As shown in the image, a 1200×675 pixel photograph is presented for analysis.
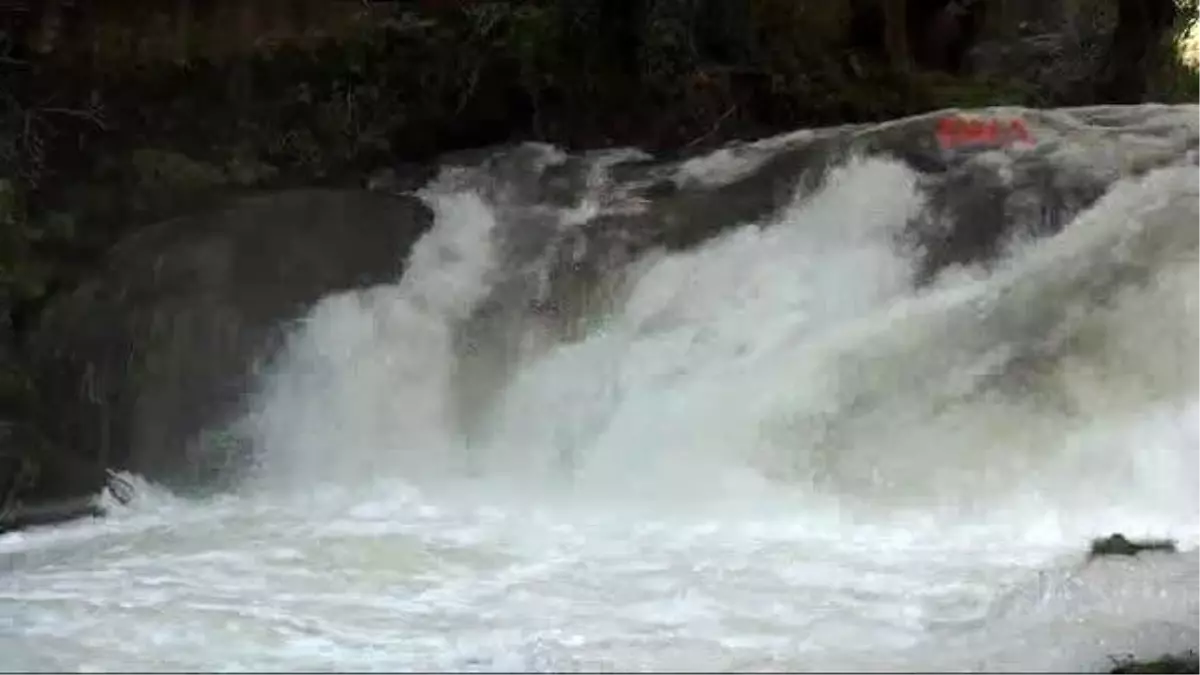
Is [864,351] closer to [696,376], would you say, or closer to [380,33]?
[696,376]

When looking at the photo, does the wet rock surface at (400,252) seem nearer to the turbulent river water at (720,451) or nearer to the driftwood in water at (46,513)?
the turbulent river water at (720,451)

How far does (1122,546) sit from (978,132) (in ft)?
9.88

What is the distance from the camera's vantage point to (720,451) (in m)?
6.70

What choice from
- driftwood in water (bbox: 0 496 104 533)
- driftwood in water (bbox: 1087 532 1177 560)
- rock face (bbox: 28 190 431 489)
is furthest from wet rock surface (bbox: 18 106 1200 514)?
driftwood in water (bbox: 1087 532 1177 560)

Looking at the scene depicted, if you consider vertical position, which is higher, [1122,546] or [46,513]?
[46,513]

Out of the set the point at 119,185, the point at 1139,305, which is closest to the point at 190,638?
the point at 1139,305

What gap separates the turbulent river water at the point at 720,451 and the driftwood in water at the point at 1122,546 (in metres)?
0.09

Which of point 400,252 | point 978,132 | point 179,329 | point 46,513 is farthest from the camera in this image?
point 400,252

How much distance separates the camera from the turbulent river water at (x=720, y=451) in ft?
15.2

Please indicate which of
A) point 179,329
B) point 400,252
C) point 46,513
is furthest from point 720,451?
point 46,513

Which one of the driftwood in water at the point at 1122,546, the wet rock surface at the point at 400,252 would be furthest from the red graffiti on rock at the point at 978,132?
the driftwood in water at the point at 1122,546

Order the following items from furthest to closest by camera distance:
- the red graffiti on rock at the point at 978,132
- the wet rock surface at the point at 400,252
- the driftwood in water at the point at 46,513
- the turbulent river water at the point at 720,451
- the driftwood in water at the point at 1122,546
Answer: the red graffiti on rock at the point at 978,132 < the wet rock surface at the point at 400,252 < the driftwood in water at the point at 46,513 < the driftwood in water at the point at 1122,546 < the turbulent river water at the point at 720,451

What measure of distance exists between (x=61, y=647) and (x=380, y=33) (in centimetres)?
585

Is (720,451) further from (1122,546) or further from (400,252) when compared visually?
(400,252)
